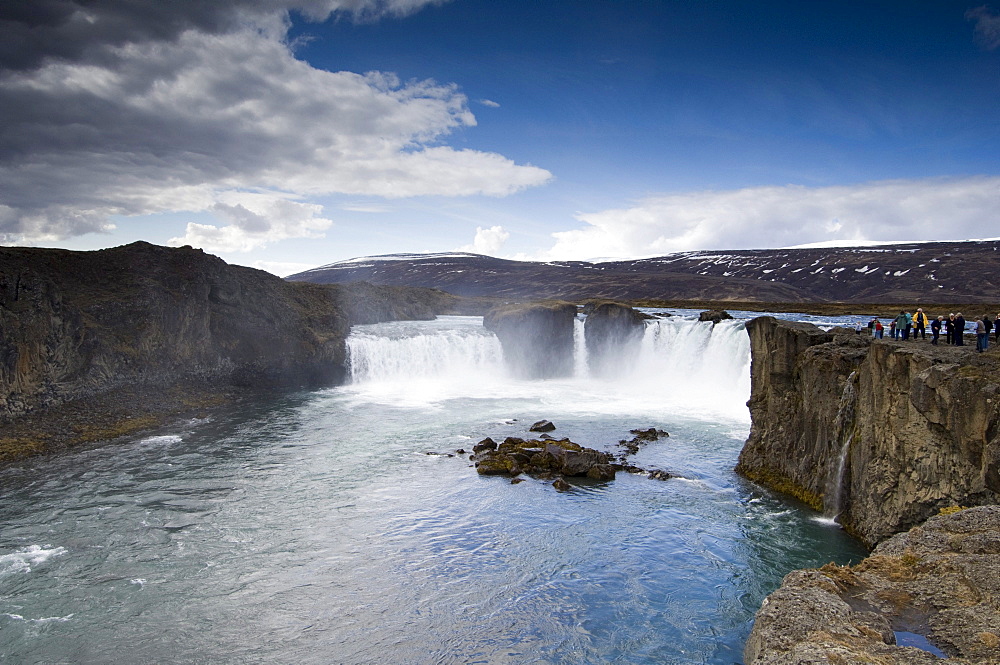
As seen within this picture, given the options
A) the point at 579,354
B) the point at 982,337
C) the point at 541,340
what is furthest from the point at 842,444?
the point at 541,340

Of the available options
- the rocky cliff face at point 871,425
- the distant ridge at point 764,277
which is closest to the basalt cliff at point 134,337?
the rocky cliff face at point 871,425

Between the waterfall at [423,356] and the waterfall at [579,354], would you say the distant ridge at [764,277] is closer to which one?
the waterfall at [579,354]

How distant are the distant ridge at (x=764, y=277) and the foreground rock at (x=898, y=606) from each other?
96513mm

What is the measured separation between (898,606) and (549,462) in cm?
1578

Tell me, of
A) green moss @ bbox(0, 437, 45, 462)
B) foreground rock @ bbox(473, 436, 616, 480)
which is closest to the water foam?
green moss @ bbox(0, 437, 45, 462)

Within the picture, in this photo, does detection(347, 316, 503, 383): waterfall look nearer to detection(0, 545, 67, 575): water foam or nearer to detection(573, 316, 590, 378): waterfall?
detection(573, 316, 590, 378): waterfall

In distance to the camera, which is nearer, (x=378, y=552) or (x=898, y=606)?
(x=898, y=606)

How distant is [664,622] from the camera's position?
1220 cm

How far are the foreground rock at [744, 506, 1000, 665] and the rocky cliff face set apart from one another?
3.51m

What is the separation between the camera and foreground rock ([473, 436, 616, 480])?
22.5 m

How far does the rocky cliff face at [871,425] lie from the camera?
12.6 metres

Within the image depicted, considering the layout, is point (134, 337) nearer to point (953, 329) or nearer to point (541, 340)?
point (541, 340)

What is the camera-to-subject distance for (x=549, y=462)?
23.2 meters

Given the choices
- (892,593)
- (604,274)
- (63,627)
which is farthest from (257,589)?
(604,274)
